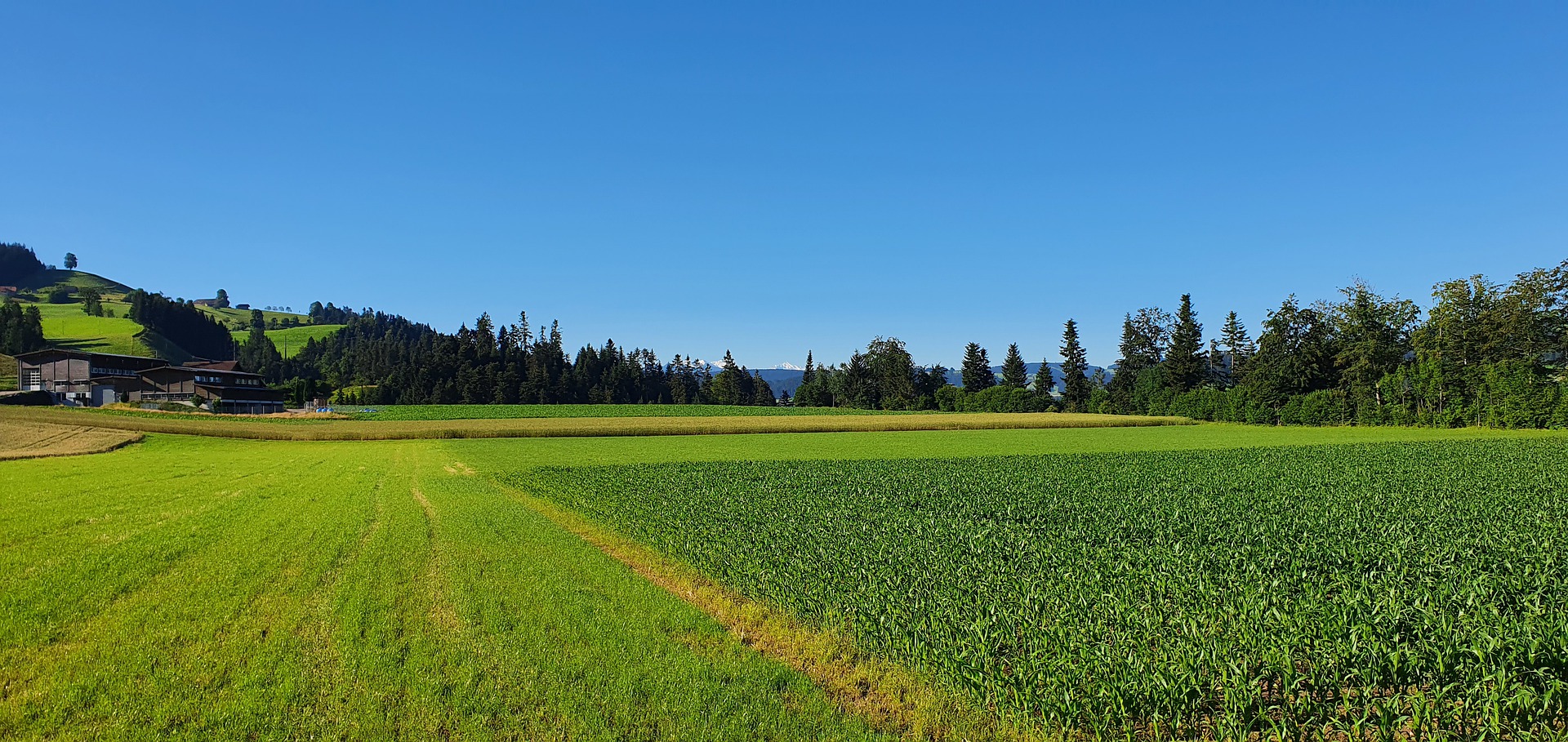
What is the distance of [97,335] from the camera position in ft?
561

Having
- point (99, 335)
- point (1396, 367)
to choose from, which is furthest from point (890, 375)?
point (99, 335)

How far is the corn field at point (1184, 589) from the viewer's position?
20.1 feet

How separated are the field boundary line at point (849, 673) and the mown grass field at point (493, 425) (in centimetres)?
5361

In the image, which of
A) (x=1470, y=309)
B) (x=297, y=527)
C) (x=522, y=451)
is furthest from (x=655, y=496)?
(x=1470, y=309)

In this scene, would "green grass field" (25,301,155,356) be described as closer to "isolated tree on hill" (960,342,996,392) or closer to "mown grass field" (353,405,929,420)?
"mown grass field" (353,405,929,420)

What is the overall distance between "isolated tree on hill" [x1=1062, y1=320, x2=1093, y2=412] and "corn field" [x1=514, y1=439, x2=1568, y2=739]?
95.3m

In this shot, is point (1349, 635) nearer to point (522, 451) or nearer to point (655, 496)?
point (655, 496)

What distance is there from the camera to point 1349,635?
23.2 ft

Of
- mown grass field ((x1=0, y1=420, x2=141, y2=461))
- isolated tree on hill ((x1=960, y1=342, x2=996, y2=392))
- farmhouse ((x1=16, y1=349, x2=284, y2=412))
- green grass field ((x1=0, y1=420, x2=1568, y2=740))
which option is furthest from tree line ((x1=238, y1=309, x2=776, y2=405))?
green grass field ((x1=0, y1=420, x2=1568, y2=740))

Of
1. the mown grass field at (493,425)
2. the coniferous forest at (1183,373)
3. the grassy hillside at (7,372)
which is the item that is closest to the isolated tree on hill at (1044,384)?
the coniferous forest at (1183,373)

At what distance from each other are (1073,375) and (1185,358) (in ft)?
64.5

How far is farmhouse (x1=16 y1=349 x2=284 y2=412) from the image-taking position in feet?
308

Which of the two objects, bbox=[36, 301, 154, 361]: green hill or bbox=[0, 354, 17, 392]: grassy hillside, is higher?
bbox=[36, 301, 154, 361]: green hill

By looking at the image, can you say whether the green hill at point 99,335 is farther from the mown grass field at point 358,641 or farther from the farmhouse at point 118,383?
the mown grass field at point 358,641
